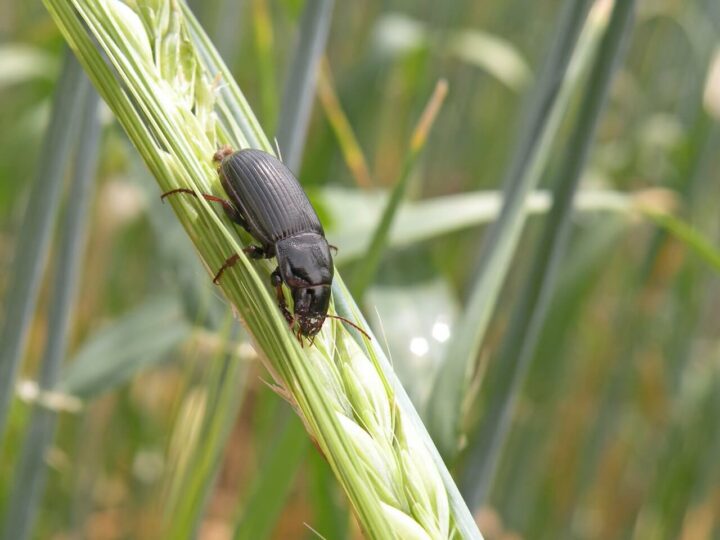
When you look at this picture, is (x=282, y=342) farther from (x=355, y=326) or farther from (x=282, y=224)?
(x=282, y=224)

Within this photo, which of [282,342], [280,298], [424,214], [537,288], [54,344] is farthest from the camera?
[424,214]

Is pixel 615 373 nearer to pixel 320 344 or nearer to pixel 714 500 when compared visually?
pixel 714 500

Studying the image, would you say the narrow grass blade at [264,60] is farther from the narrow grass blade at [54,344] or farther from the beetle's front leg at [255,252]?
the beetle's front leg at [255,252]

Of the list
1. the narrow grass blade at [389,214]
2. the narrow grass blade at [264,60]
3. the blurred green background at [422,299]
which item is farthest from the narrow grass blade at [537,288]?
the narrow grass blade at [264,60]

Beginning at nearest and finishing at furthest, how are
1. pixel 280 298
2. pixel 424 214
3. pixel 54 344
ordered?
pixel 280 298
pixel 54 344
pixel 424 214

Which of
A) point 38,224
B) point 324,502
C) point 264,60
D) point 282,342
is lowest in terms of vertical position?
point 324,502

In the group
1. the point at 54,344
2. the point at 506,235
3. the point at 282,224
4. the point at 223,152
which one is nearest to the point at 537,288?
the point at 506,235
